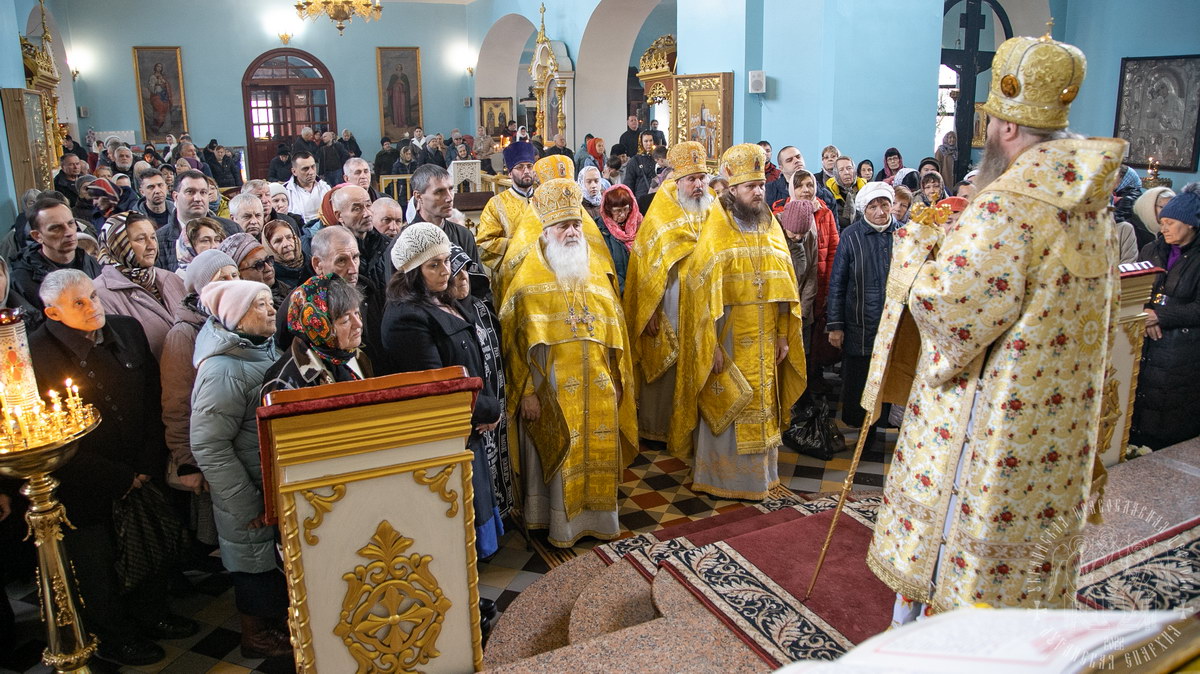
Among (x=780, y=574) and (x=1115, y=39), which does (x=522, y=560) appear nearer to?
(x=780, y=574)

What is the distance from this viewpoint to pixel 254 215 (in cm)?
488

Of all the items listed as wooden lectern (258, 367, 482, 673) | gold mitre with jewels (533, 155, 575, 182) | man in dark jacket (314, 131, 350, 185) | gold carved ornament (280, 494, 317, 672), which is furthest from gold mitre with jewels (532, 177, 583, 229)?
man in dark jacket (314, 131, 350, 185)

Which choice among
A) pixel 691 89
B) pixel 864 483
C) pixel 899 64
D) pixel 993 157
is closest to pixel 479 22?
pixel 691 89

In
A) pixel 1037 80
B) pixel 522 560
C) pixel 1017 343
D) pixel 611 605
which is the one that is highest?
pixel 1037 80

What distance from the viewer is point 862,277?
4922 mm

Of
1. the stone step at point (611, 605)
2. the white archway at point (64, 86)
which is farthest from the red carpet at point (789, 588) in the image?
the white archway at point (64, 86)

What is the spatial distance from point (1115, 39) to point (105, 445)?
12.0 meters

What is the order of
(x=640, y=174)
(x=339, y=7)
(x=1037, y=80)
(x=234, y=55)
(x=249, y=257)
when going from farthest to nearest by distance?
(x=234, y=55)
(x=339, y=7)
(x=640, y=174)
(x=249, y=257)
(x=1037, y=80)

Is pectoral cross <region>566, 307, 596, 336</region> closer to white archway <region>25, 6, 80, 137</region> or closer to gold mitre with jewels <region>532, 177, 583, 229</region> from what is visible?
gold mitre with jewels <region>532, 177, 583, 229</region>

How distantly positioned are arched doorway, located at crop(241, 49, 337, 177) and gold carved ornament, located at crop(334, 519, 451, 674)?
1966cm

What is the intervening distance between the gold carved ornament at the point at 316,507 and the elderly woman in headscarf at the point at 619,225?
3.33 meters

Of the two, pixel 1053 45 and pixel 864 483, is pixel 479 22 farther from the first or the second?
pixel 1053 45

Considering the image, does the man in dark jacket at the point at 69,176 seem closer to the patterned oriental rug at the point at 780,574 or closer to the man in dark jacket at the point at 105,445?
the man in dark jacket at the point at 105,445

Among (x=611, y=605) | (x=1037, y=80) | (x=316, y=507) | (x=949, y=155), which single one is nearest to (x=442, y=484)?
(x=316, y=507)
